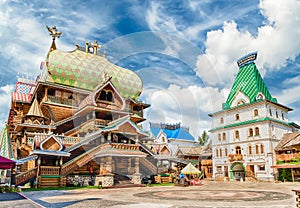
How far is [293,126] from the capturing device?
40906 millimetres

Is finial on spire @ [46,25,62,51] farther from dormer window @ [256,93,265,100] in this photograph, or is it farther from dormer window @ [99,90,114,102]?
dormer window @ [256,93,265,100]

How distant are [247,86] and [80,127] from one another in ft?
87.3

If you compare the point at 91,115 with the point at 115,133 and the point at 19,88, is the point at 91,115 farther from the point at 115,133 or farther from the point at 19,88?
the point at 19,88

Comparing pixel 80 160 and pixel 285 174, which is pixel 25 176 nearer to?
pixel 80 160

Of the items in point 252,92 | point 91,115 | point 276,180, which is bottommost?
point 276,180

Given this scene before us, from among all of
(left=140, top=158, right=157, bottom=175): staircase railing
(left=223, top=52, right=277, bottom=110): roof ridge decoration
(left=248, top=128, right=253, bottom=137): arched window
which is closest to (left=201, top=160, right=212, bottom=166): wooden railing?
(left=248, top=128, right=253, bottom=137): arched window

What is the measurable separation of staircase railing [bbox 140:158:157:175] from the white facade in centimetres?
1767

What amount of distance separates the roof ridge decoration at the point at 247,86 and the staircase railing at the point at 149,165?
69.7 ft

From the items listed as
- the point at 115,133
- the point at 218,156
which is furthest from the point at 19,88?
the point at 218,156

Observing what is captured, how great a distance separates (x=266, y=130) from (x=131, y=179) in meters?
22.1

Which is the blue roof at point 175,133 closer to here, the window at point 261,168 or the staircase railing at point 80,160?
the window at point 261,168

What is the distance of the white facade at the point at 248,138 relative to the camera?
116 ft

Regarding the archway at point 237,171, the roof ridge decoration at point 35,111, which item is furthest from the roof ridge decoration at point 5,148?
the archway at point 237,171

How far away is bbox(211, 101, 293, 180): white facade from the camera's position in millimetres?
35250
